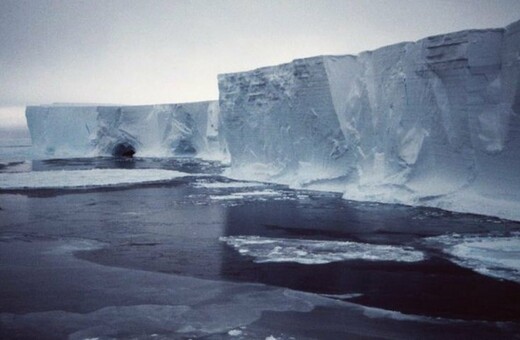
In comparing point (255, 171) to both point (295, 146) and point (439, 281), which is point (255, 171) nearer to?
point (295, 146)

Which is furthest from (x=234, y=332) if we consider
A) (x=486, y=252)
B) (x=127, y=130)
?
(x=127, y=130)

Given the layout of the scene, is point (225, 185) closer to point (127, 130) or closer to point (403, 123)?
point (403, 123)

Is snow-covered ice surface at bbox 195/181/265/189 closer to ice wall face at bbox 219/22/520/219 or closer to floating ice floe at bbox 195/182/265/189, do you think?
floating ice floe at bbox 195/182/265/189

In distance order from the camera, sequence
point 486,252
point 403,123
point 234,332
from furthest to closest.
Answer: point 403,123 < point 486,252 < point 234,332

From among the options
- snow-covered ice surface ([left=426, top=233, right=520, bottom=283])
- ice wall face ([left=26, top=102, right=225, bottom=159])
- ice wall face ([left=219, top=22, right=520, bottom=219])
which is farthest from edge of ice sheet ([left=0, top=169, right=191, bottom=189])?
snow-covered ice surface ([left=426, top=233, right=520, bottom=283])

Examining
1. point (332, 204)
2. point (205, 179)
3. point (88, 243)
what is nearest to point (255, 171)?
point (205, 179)
